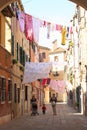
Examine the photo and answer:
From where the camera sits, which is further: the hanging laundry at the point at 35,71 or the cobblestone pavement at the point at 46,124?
the hanging laundry at the point at 35,71

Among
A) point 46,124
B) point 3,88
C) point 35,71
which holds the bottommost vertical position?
point 46,124

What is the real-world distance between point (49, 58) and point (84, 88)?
68.2m

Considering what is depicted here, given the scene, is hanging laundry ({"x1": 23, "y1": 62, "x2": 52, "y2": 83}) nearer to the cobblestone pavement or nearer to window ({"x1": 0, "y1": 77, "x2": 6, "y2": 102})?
the cobblestone pavement

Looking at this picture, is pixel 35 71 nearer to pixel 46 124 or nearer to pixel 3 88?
pixel 3 88

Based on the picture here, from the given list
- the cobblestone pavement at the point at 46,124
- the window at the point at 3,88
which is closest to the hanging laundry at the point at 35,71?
the cobblestone pavement at the point at 46,124

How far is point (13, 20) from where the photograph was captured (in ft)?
97.6

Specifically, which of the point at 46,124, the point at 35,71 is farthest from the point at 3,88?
the point at 35,71

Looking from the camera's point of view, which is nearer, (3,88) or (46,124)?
(46,124)

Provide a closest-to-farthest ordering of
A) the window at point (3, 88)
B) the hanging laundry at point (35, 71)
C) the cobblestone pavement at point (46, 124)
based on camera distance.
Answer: the cobblestone pavement at point (46, 124), the window at point (3, 88), the hanging laundry at point (35, 71)

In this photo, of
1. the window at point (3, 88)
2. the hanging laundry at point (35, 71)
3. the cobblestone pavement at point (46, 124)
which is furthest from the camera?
the hanging laundry at point (35, 71)

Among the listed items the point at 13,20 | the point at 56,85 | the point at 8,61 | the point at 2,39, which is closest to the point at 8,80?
the point at 8,61

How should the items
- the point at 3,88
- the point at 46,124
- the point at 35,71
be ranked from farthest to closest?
the point at 35,71
the point at 3,88
the point at 46,124

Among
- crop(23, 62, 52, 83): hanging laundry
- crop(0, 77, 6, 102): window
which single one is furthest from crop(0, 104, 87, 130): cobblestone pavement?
crop(23, 62, 52, 83): hanging laundry

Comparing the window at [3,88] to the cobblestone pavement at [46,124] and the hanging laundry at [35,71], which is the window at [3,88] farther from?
the hanging laundry at [35,71]
